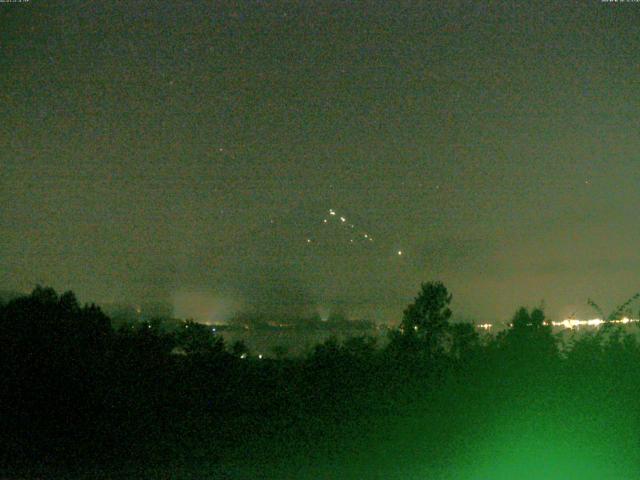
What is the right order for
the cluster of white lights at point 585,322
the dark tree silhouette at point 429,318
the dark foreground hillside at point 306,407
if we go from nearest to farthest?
the dark foreground hillside at point 306,407
the cluster of white lights at point 585,322
the dark tree silhouette at point 429,318

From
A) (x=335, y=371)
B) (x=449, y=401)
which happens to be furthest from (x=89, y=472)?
(x=449, y=401)

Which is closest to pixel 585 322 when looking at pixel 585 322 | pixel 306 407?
pixel 585 322

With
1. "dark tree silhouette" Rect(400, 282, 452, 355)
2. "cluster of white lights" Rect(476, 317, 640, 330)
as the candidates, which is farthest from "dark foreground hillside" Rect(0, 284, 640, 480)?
"dark tree silhouette" Rect(400, 282, 452, 355)

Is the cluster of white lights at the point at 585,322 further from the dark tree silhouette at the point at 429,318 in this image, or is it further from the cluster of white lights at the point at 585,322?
the dark tree silhouette at the point at 429,318

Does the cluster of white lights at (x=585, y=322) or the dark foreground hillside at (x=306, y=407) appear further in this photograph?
the cluster of white lights at (x=585, y=322)

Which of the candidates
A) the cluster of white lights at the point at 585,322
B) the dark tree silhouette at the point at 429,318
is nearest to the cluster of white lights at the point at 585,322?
the cluster of white lights at the point at 585,322

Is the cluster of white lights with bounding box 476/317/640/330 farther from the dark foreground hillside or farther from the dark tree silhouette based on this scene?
the dark tree silhouette

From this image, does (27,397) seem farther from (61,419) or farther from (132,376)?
(132,376)

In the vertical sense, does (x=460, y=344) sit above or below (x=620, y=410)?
above

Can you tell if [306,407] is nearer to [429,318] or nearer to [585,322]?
[585,322]
